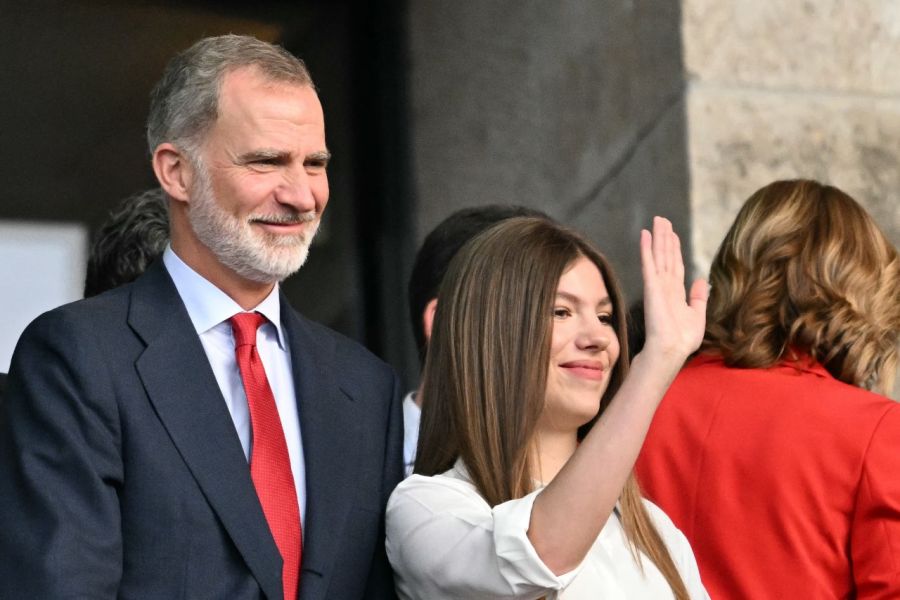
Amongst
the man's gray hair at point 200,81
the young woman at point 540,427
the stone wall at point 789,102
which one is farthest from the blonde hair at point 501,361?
the stone wall at point 789,102

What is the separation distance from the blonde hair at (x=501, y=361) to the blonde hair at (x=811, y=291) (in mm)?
410

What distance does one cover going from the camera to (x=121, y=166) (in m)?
5.15

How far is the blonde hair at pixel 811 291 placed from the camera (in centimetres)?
339

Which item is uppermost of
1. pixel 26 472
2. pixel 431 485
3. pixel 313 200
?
pixel 313 200

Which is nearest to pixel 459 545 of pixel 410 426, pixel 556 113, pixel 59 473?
pixel 59 473

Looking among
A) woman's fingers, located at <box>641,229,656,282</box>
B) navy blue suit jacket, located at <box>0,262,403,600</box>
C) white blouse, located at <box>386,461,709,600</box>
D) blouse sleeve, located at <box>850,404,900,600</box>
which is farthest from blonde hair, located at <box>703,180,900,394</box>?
navy blue suit jacket, located at <box>0,262,403,600</box>

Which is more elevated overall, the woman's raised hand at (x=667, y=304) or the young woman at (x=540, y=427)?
the woman's raised hand at (x=667, y=304)

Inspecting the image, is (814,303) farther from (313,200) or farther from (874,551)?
(313,200)

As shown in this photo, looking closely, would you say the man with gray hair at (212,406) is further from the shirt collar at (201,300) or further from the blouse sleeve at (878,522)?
the blouse sleeve at (878,522)

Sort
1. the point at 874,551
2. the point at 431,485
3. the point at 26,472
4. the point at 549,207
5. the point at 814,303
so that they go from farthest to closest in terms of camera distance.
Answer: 1. the point at 549,207
2. the point at 814,303
3. the point at 874,551
4. the point at 431,485
5. the point at 26,472

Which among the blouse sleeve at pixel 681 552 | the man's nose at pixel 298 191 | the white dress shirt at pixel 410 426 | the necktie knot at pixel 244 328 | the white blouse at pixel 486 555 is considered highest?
the man's nose at pixel 298 191

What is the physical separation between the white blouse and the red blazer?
0.62 feet

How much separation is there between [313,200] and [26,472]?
29.1 inches

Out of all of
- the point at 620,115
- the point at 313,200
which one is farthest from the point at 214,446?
the point at 620,115
